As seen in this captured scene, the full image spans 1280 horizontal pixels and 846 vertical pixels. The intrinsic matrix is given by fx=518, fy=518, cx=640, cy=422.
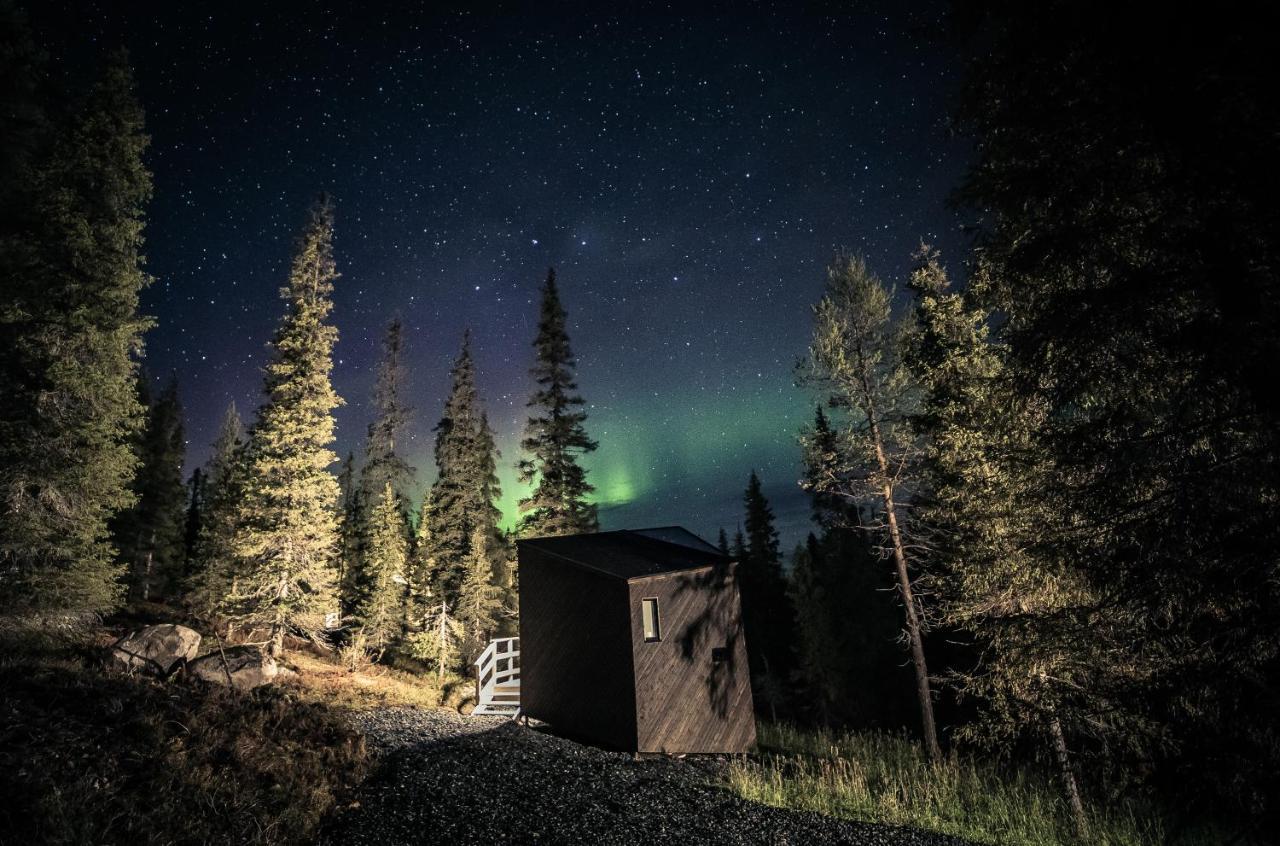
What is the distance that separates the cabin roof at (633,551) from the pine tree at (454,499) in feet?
34.2

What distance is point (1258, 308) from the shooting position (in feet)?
12.1

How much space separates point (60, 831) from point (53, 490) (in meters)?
11.0

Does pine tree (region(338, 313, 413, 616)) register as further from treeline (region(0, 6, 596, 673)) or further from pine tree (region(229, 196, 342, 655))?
pine tree (region(229, 196, 342, 655))

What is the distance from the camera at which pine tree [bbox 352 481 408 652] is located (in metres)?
22.8

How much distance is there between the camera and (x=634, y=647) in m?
13.2

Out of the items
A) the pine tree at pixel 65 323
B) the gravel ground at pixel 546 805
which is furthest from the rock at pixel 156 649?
the gravel ground at pixel 546 805

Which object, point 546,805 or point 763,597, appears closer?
point 546,805

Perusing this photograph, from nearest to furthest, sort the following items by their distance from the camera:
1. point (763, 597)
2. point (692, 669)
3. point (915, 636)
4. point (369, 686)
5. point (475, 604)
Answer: point (915, 636)
point (692, 669)
point (369, 686)
point (475, 604)
point (763, 597)

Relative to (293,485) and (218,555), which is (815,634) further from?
(218,555)

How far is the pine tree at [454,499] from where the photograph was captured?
25453mm

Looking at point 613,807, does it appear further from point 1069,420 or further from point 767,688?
point 767,688

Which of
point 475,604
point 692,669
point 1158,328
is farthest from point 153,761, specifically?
point 475,604

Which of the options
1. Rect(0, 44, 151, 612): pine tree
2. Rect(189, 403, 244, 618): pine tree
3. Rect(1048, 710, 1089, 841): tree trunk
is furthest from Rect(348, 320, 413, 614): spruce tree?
Rect(1048, 710, 1089, 841): tree trunk

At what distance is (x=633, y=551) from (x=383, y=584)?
1376cm
